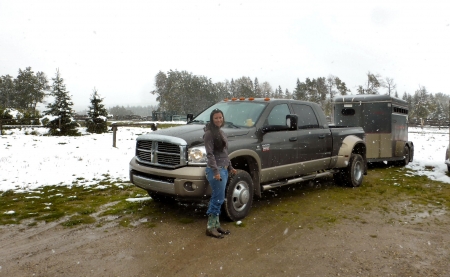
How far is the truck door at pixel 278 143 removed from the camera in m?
5.79

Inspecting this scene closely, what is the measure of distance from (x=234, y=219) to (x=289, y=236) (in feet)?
3.04

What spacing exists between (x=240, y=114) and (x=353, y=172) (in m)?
3.56

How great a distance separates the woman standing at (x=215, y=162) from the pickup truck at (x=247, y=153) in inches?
12.7

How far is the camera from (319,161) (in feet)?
23.2

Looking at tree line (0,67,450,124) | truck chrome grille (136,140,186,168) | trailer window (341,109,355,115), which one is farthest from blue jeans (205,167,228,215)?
tree line (0,67,450,124)

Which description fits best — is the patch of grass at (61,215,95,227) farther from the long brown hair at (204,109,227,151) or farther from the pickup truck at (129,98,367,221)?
the long brown hair at (204,109,227,151)

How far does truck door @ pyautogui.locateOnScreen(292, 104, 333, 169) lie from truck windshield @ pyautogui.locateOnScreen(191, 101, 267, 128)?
1.05 metres

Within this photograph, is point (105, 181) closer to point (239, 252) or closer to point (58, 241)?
point (58, 241)

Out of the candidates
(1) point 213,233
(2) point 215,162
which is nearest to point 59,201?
(1) point 213,233

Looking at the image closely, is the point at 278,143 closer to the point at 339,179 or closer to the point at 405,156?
the point at 339,179

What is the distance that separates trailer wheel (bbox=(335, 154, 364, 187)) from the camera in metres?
7.90

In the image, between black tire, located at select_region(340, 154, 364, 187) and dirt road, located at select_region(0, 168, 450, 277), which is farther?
black tire, located at select_region(340, 154, 364, 187)

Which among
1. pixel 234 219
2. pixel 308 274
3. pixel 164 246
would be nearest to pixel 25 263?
pixel 164 246

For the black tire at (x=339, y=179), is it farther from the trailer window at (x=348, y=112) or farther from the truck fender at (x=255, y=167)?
the trailer window at (x=348, y=112)
